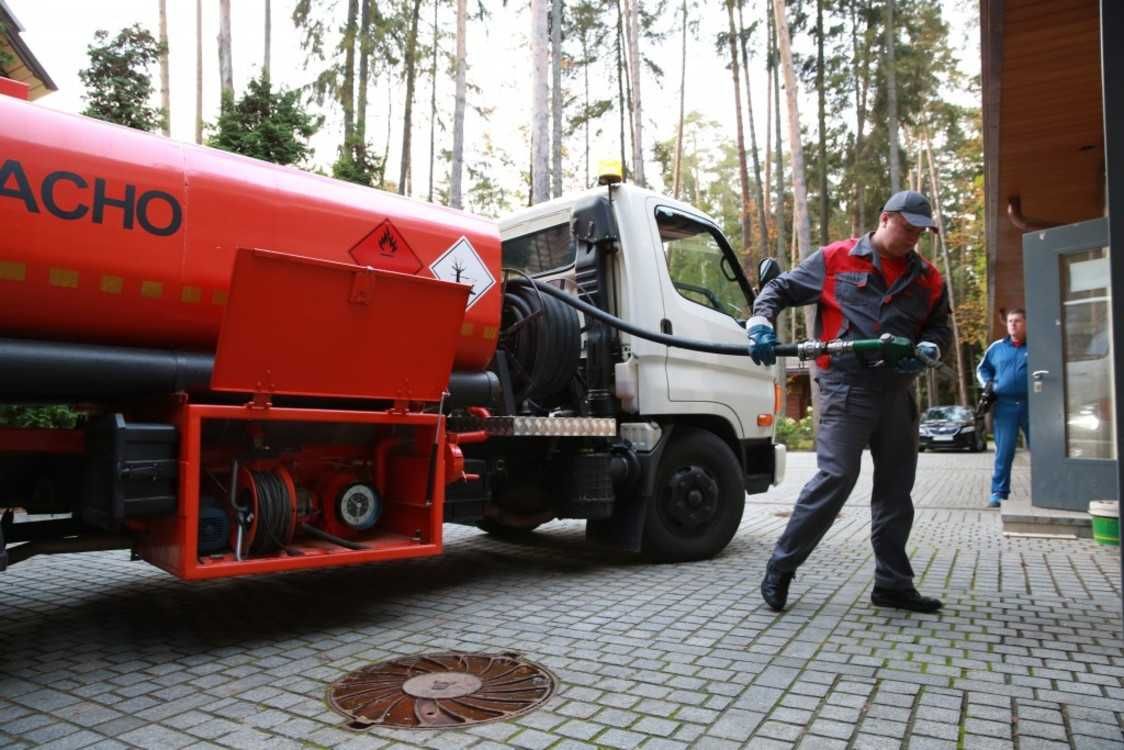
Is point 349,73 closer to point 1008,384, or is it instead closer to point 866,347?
point 1008,384

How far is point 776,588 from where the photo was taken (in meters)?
4.21

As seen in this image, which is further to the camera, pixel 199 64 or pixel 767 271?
pixel 199 64

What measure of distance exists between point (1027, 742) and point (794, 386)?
3524 centimetres

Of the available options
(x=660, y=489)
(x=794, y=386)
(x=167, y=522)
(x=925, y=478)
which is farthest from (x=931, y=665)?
(x=794, y=386)

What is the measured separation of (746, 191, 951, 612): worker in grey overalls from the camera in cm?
407

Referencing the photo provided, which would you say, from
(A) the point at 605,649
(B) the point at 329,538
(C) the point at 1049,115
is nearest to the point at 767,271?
(A) the point at 605,649

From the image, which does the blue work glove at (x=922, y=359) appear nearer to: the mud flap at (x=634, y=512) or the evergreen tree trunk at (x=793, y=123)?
the mud flap at (x=634, y=512)

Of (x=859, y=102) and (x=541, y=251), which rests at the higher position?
(x=859, y=102)

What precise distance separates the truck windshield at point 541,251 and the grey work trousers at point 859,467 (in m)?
2.46

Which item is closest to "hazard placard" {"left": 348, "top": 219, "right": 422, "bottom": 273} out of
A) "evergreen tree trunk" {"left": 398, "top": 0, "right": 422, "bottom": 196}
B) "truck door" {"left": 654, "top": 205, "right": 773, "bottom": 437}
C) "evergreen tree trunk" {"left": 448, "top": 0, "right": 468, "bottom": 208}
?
"truck door" {"left": 654, "top": 205, "right": 773, "bottom": 437}

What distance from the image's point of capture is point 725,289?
6.31m

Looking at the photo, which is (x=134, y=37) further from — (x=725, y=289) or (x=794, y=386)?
(x=794, y=386)

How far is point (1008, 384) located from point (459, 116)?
11245 mm

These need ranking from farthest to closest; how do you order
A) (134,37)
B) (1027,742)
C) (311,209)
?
1. (134,37)
2. (311,209)
3. (1027,742)
